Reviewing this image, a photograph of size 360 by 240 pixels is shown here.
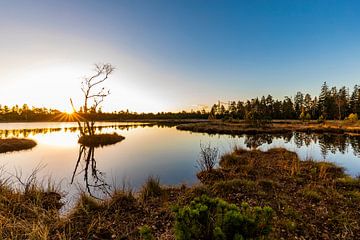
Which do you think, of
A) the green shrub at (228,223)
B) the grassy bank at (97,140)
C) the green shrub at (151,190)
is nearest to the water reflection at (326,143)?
the green shrub at (151,190)

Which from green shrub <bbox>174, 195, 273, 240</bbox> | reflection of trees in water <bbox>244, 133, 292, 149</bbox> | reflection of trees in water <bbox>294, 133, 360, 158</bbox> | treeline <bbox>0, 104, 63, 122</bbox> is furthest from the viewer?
treeline <bbox>0, 104, 63, 122</bbox>

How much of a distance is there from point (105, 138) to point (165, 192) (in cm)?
1986

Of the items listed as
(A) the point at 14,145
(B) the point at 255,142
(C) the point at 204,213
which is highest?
(C) the point at 204,213

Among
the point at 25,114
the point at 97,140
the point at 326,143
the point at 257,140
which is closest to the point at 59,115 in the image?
the point at 25,114

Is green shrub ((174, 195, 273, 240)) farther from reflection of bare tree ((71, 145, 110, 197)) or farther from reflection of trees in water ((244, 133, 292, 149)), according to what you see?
reflection of trees in water ((244, 133, 292, 149))

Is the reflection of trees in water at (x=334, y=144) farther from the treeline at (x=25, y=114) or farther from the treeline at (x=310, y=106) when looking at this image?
the treeline at (x=25, y=114)

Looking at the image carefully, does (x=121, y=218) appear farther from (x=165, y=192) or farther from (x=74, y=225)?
(x=165, y=192)

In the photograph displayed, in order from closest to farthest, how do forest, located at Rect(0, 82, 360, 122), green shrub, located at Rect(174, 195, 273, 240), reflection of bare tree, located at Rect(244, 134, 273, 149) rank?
green shrub, located at Rect(174, 195, 273, 240)
reflection of bare tree, located at Rect(244, 134, 273, 149)
forest, located at Rect(0, 82, 360, 122)

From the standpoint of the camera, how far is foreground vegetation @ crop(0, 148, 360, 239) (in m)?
2.87

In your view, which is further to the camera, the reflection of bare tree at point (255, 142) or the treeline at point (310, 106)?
the treeline at point (310, 106)

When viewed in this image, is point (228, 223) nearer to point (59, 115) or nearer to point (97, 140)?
point (97, 140)

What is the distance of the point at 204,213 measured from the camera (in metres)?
3.02

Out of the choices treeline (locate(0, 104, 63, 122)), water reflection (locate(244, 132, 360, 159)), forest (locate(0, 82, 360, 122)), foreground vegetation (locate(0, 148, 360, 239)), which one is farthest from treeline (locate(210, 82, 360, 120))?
treeline (locate(0, 104, 63, 122))

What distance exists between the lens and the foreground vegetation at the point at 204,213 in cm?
287
